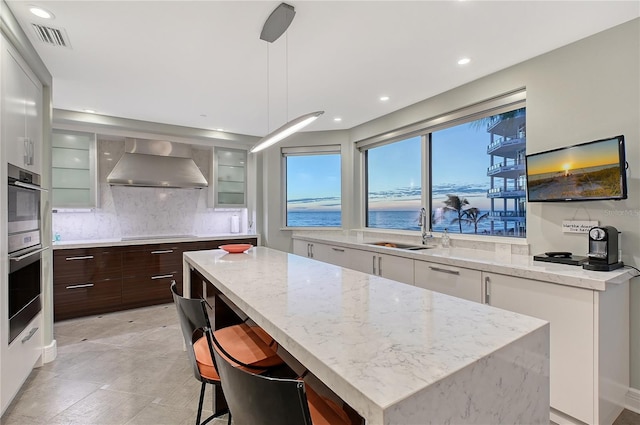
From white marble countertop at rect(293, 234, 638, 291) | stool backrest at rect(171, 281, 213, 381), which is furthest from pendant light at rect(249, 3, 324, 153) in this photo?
white marble countertop at rect(293, 234, 638, 291)

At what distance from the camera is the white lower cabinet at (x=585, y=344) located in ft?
5.66

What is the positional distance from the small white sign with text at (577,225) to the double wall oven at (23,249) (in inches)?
147

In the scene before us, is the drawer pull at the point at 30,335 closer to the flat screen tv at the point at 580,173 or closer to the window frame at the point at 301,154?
the window frame at the point at 301,154

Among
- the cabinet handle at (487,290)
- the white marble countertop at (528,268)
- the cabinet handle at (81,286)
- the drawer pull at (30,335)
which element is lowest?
the drawer pull at (30,335)

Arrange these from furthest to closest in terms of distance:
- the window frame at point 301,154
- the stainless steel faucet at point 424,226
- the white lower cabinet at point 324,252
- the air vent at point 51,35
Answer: the window frame at point 301,154, the white lower cabinet at point 324,252, the stainless steel faucet at point 424,226, the air vent at point 51,35

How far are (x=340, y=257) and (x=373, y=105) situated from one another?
1.84 metres

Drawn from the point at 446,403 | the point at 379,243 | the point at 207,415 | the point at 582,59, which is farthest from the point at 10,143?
the point at 582,59

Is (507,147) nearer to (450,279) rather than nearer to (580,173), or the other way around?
(580,173)

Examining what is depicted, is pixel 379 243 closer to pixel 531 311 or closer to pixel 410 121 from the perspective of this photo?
pixel 410 121

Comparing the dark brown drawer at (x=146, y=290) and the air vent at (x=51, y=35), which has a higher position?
the air vent at (x=51, y=35)

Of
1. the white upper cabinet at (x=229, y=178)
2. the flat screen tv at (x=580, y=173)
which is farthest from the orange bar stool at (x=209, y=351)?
the white upper cabinet at (x=229, y=178)

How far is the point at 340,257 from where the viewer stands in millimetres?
3787

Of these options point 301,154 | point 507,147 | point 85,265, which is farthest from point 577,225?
point 85,265

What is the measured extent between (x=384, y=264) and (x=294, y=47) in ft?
6.83
